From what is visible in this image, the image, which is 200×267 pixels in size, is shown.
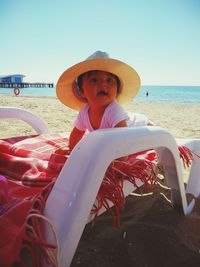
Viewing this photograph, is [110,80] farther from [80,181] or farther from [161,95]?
[161,95]

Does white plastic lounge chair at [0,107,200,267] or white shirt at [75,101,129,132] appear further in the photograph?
white shirt at [75,101,129,132]

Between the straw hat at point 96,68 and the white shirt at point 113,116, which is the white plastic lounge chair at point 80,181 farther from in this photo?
the straw hat at point 96,68


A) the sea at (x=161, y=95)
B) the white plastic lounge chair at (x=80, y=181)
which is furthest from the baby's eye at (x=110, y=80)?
the sea at (x=161, y=95)

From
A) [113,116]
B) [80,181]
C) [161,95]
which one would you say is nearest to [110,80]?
[113,116]

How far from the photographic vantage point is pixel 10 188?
1.15 meters

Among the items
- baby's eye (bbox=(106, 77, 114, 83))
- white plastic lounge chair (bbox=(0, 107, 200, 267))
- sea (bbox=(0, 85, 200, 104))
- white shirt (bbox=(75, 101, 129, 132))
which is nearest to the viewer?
white plastic lounge chair (bbox=(0, 107, 200, 267))

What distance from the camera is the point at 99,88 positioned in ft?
5.01

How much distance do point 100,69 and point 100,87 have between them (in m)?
0.11

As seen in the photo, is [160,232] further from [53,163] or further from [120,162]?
[53,163]

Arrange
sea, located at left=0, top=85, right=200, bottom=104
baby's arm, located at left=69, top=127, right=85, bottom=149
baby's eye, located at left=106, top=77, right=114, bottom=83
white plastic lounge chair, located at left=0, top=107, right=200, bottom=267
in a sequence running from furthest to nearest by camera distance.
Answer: sea, located at left=0, top=85, right=200, bottom=104 → baby's arm, located at left=69, top=127, right=85, bottom=149 → baby's eye, located at left=106, top=77, right=114, bottom=83 → white plastic lounge chair, located at left=0, top=107, right=200, bottom=267

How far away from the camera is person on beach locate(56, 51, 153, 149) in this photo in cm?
150

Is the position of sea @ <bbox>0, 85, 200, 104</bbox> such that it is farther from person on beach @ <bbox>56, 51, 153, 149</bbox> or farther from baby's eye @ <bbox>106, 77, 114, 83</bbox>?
baby's eye @ <bbox>106, 77, 114, 83</bbox>

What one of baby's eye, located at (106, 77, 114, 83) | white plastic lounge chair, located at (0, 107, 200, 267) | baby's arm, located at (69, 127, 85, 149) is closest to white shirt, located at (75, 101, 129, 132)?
baby's eye, located at (106, 77, 114, 83)

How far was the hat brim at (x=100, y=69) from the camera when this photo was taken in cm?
150
